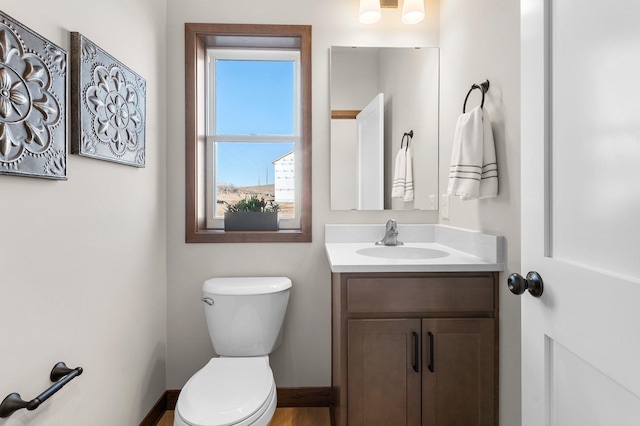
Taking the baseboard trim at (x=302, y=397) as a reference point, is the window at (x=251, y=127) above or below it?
above

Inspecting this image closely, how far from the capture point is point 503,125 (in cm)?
135

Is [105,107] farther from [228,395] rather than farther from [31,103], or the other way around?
[228,395]

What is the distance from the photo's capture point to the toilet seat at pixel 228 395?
3.96ft

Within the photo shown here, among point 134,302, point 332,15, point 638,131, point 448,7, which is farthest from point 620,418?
point 332,15

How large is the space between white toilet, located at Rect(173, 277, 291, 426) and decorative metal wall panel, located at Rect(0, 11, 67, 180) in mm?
883

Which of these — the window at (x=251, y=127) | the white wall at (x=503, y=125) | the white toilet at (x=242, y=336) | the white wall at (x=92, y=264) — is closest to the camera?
the white wall at (x=92, y=264)

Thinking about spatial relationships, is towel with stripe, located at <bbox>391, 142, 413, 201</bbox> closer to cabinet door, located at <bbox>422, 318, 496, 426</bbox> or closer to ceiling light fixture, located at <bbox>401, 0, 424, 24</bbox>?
ceiling light fixture, located at <bbox>401, 0, 424, 24</bbox>

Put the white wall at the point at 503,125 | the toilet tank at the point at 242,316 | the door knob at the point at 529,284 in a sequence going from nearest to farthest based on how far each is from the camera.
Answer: the door knob at the point at 529,284 → the white wall at the point at 503,125 → the toilet tank at the point at 242,316

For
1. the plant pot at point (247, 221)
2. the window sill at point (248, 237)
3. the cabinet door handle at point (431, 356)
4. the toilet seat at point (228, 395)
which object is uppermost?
the plant pot at point (247, 221)

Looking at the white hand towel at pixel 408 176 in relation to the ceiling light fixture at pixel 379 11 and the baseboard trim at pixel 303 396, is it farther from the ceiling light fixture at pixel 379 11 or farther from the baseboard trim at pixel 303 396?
the baseboard trim at pixel 303 396

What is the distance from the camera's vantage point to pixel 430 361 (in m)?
1.36

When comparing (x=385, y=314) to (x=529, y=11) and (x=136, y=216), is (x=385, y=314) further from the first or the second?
(x=136, y=216)

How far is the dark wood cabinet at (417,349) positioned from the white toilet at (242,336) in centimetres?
38

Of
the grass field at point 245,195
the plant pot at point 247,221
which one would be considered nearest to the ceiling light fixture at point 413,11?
the grass field at point 245,195
